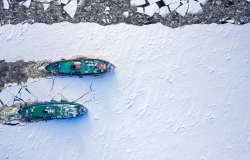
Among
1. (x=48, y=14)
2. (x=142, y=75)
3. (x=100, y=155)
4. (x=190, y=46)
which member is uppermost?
(x=48, y=14)

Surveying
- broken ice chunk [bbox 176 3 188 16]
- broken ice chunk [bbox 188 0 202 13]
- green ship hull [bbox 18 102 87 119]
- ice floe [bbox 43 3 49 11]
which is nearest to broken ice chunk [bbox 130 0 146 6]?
broken ice chunk [bbox 176 3 188 16]

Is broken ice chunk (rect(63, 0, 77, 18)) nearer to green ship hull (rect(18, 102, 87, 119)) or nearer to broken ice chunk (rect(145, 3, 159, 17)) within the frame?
broken ice chunk (rect(145, 3, 159, 17))

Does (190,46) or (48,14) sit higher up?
(48,14)

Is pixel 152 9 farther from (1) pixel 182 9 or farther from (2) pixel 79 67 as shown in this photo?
(2) pixel 79 67

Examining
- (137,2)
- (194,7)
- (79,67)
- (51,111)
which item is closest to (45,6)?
(79,67)

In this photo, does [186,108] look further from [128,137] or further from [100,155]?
[100,155]

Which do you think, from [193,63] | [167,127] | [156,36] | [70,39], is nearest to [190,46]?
[193,63]
